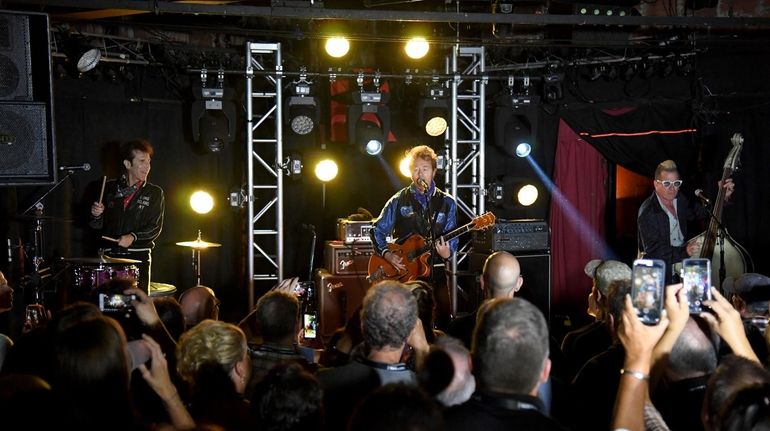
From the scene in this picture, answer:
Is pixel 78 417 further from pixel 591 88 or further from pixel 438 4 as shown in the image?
pixel 591 88

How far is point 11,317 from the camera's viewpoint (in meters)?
7.74

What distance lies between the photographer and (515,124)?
30.1 ft

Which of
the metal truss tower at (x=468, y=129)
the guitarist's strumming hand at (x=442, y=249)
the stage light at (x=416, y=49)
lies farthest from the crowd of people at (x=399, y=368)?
the stage light at (x=416, y=49)

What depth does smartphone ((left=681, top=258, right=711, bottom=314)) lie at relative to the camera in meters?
3.21

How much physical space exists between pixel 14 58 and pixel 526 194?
545 centimetres

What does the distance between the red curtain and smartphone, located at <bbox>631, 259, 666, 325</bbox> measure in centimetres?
693

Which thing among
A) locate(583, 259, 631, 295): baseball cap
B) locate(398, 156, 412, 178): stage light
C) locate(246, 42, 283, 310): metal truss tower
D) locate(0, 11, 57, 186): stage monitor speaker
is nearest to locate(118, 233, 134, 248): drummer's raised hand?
locate(246, 42, 283, 310): metal truss tower

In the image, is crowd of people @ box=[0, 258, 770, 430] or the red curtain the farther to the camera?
the red curtain

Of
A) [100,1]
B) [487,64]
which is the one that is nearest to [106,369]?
[100,1]

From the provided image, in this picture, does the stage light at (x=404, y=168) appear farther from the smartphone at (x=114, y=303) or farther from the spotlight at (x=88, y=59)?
the smartphone at (x=114, y=303)

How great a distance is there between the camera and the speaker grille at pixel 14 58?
586 cm

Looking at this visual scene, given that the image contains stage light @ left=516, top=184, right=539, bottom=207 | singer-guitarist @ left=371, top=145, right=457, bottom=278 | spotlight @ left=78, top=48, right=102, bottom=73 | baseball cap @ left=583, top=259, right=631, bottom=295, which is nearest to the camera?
baseball cap @ left=583, top=259, right=631, bottom=295

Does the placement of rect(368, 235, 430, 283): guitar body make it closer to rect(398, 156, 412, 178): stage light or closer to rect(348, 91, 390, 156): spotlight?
rect(398, 156, 412, 178): stage light

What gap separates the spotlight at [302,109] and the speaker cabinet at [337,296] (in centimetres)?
151
